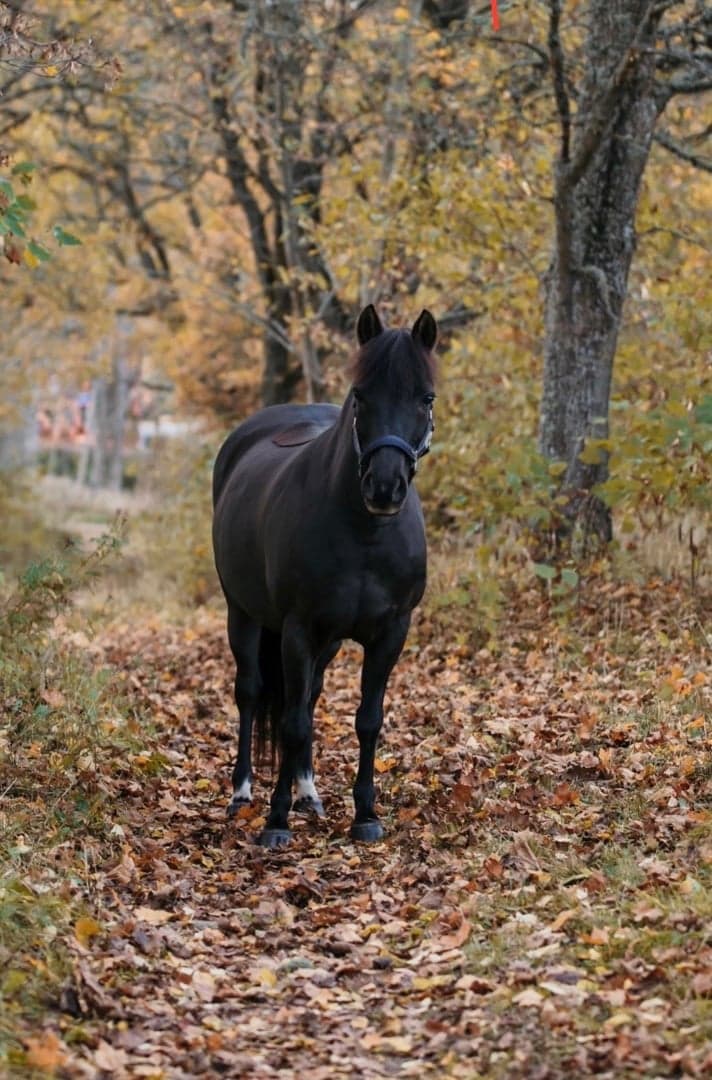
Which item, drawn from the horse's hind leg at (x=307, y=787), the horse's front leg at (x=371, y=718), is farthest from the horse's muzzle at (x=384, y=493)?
the horse's hind leg at (x=307, y=787)

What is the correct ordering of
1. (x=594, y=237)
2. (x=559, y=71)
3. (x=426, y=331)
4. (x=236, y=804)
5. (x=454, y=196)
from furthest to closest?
(x=454, y=196) < (x=594, y=237) < (x=559, y=71) < (x=236, y=804) < (x=426, y=331)

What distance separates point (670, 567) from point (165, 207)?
1779 cm

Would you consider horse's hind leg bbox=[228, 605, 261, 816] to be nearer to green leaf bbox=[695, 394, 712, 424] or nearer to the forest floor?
the forest floor

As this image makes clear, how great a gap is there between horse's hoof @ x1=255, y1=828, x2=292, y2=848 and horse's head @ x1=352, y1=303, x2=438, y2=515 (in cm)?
162

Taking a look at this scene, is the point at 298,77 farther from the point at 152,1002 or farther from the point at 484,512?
the point at 152,1002

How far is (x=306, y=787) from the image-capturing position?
689 cm

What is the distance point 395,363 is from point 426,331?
0.88 ft

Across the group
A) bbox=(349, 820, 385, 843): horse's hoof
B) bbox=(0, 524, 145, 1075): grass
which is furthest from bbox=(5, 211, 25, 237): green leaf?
bbox=(349, 820, 385, 843): horse's hoof

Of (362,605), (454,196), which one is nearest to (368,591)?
(362,605)

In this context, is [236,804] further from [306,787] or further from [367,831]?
[367,831]

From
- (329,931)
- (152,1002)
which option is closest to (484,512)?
(329,931)

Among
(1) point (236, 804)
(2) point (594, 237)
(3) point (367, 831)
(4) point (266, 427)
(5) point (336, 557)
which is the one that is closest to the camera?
(5) point (336, 557)

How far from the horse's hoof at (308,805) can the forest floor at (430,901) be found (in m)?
0.07

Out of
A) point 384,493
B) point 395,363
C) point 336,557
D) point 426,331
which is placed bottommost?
point 336,557
